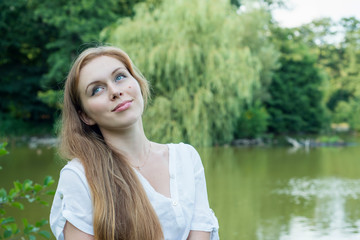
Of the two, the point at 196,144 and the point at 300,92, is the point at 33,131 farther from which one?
the point at 300,92

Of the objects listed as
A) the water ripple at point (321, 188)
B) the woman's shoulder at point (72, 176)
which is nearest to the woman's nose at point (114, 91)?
the woman's shoulder at point (72, 176)

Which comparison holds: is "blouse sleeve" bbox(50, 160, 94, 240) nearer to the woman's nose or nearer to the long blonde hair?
the long blonde hair

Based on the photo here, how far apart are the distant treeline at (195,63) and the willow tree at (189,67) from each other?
0.03 meters

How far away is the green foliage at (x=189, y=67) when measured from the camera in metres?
13.9

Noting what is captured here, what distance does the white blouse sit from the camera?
4.29 ft

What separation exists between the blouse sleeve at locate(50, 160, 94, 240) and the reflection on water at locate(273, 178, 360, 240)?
4958 millimetres

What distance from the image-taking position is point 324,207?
7.69 m

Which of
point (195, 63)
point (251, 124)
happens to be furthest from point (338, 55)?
point (195, 63)

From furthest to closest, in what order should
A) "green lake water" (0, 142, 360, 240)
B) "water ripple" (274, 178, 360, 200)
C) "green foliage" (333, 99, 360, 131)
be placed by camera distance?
1. "green foliage" (333, 99, 360, 131)
2. "water ripple" (274, 178, 360, 200)
3. "green lake water" (0, 142, 360, 240)

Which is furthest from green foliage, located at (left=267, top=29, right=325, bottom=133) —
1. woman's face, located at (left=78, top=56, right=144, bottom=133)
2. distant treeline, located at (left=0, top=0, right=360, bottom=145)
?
woman's face, located at (left=78, top=56, right=144, bottom=133)

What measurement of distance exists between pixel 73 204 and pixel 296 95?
22.9 m

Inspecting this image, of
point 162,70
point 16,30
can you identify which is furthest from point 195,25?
point 16,30

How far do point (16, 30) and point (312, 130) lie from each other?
13.7 m

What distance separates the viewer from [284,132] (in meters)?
23.5
